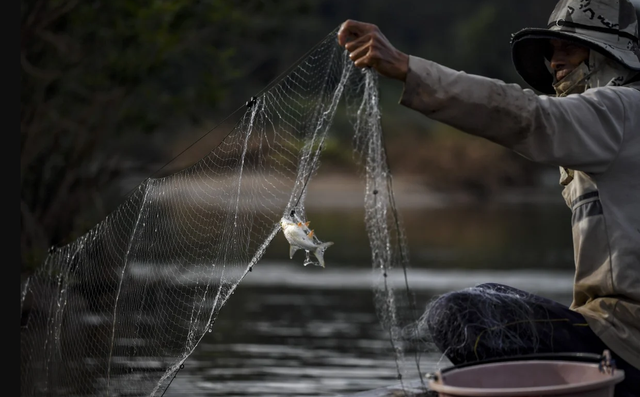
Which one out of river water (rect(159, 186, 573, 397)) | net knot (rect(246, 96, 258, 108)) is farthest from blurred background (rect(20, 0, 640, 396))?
net knot (rect(246, 96, 258, 108))

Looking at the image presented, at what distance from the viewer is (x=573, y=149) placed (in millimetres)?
3533

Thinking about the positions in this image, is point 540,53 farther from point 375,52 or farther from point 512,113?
point 375,52

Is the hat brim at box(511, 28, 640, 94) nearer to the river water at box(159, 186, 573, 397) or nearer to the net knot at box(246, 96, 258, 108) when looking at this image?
the net knot at box(246, 96, 258, 108)

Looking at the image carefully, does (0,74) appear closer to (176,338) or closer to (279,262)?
(176,338)

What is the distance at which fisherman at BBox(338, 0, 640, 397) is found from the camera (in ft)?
11.2

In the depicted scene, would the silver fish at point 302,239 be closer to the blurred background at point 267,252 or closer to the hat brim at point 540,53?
the blurred background at point 267,252

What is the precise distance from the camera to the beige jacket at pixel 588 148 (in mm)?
3395

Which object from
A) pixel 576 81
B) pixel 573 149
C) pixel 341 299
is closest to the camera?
pixel 573 149

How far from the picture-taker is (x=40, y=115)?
15.8 m

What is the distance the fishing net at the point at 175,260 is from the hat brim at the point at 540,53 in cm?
68

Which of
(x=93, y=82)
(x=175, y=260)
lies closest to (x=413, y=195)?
(x=93, y=82)

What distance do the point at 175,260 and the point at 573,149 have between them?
12.0ft

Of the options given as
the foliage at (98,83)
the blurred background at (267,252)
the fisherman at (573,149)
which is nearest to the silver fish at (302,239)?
the fisherman at (573,149)

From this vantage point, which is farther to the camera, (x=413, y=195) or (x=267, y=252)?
(x=413, y=195)
